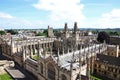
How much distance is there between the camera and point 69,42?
64.8 metres

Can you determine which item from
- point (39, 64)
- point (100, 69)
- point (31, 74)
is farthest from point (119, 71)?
point (31, 74)

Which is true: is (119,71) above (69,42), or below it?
below

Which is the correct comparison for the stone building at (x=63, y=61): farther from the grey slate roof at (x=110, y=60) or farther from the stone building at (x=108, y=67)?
the grey slate roof at (x=110, y=60)

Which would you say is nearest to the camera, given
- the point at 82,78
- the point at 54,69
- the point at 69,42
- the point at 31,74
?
the point at 82,78

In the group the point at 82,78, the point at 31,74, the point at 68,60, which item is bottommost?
the point at 31,74

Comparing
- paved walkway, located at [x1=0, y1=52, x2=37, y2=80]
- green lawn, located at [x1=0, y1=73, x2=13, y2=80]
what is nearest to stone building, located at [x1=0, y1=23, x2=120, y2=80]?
paved walkway, located at [x1=0, y1=52, x2=37, y2=80]

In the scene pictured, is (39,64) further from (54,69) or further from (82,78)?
(82,78)

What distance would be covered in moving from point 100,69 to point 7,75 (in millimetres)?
24963

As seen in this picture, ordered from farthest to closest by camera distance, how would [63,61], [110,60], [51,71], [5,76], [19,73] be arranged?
1. [19,73]
2. [110,60]
3. [5,76]
4. [63,61]
5. [51,71]

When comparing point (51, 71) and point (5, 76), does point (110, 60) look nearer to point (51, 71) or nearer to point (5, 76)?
point (51, 71)

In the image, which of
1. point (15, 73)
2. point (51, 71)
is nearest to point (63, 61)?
point (51, 71)

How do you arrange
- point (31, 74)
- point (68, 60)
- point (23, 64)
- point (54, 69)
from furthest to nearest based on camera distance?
point (23, 64) → point (31, 74) → point (68, 60) → point (54, 69)

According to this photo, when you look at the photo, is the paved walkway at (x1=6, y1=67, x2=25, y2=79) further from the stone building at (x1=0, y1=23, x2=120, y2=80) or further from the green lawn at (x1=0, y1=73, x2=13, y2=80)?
the stone building at (x1=0, y1=23, x2=120, y2=80)

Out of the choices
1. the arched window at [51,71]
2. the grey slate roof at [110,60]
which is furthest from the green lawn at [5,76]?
the grey slate roof at [110,60]
